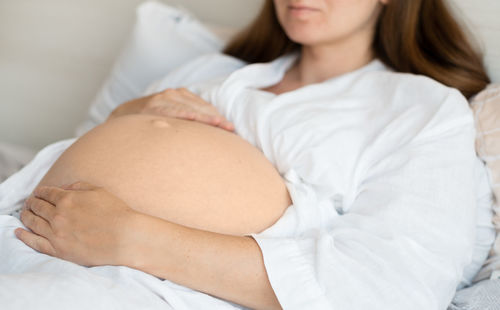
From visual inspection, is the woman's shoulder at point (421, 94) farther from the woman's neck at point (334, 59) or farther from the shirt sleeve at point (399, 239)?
the woman's neck at point (334, 59)

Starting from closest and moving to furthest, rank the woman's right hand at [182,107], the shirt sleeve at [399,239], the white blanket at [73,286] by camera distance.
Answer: the white blanket at [73,286] < the shirt sleeve at [399,239] < the woman's right hand at [182,107]

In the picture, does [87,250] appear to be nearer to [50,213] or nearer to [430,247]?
[50,213]

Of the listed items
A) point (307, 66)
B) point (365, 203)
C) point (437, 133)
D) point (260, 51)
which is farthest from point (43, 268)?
point (260, 51)

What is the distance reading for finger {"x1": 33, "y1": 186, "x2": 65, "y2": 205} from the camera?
967mm

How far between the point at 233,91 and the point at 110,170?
15.9 inches

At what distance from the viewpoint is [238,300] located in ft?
2.91

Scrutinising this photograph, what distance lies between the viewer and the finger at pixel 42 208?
0.95 metres

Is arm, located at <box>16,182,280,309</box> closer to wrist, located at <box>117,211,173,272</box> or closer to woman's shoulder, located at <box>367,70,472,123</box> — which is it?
wrist, located at <box>117,211,173,272</box>

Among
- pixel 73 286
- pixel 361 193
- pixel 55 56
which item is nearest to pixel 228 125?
pixel 361 193

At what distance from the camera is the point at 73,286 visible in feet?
2.47

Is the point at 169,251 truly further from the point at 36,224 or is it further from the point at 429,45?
the point at 429,45

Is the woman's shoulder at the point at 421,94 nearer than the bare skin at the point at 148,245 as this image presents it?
No

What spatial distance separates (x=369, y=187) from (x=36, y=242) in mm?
605

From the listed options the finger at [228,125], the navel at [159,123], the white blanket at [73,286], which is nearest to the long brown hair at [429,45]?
the finger at [228,125]
